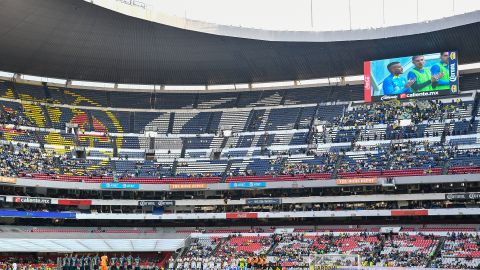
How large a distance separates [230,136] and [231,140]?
0.71m

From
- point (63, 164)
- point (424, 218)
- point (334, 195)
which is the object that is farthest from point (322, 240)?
point (63, 164)

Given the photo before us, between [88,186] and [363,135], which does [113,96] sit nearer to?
[88,186]

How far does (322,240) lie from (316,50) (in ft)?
61.8

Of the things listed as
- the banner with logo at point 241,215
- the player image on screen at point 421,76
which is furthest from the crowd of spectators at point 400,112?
the banner with logo at point 241,215

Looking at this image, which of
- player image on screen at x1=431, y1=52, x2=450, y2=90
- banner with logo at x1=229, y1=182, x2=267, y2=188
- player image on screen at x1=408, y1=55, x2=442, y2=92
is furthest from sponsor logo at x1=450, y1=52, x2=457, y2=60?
banner with logo at x1=229, y1=182, x2=267, y2=188

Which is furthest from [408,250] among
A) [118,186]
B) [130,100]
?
[130,100]

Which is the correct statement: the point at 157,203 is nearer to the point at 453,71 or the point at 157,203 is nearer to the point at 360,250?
the point at 360,250

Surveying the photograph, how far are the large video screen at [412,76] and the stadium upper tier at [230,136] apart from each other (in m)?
3.20

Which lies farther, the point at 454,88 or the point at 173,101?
the point at 173,101

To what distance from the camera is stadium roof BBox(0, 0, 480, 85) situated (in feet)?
181

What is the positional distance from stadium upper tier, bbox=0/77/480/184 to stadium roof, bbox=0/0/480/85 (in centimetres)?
257

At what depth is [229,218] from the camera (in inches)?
2474

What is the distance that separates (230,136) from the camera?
228ft

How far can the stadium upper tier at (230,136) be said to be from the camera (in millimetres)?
60188
